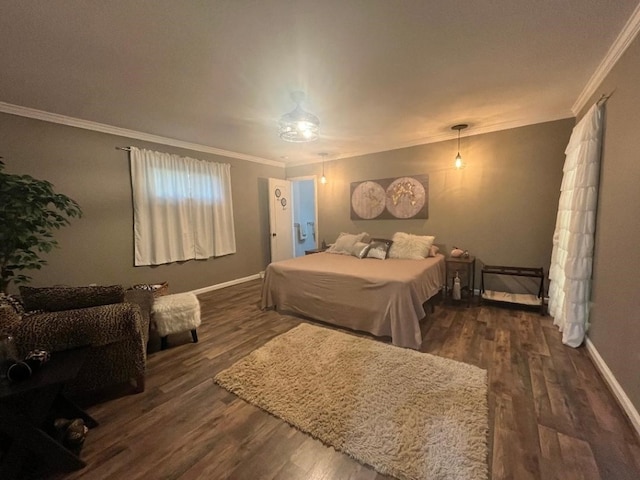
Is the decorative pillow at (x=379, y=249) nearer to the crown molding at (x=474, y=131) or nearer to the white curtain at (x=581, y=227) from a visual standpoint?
the crown molding at (x=474, y=131)

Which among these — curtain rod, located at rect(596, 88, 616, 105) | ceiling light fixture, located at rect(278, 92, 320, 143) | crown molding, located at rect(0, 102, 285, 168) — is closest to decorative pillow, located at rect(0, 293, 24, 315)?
crown molding, located at rect(0, 102, 285, 168)

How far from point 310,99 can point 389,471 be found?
2.91m

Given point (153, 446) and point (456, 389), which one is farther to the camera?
point (456, 389)

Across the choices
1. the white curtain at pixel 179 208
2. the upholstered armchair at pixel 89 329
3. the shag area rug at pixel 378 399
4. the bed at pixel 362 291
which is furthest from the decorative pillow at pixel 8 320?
the bed at pixel 362 291

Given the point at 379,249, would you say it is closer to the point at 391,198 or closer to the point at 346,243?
the point at 346,243

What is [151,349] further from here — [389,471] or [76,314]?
[389,471]

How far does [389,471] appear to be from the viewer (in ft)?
4.21

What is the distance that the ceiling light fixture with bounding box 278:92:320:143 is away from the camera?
2.48m

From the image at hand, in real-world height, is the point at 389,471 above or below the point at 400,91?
below

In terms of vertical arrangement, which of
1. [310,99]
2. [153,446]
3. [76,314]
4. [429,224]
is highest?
[310,99]

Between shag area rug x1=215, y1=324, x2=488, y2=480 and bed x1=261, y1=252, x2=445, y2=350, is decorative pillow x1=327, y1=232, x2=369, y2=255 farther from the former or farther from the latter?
shag area rug x1=215, y1=324, x2=488, y2=480

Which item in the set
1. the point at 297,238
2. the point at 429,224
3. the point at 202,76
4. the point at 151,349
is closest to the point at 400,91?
the point at 202,76

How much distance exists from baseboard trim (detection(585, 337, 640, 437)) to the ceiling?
2.34 meters

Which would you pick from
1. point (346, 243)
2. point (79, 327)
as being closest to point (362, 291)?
point (346, 243)
